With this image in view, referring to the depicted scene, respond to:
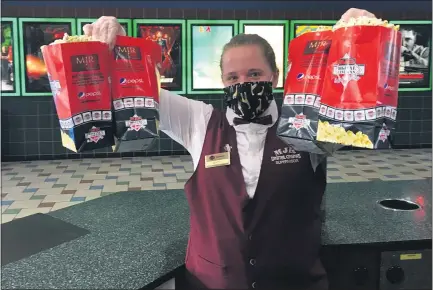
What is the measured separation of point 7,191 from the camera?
548 cm

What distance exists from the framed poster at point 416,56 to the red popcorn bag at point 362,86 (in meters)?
7.34

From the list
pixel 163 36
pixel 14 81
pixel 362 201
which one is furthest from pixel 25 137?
pixel 362 201

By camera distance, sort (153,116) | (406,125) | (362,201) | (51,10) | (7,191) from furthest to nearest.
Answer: (406,125)
(51,10)
(7,191)
(362,201)
(153,116)

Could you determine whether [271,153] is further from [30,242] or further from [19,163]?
[19,163]

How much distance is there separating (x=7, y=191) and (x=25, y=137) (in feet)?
6.76

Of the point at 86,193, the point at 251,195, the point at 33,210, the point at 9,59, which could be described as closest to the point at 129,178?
the point at 86,193

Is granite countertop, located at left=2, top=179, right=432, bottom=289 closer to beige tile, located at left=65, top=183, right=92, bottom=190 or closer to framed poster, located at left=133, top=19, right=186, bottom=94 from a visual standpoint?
beige tile, located at left=65, top=183, right=92, bottom=190

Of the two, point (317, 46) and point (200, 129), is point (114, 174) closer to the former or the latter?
point (200, 129)

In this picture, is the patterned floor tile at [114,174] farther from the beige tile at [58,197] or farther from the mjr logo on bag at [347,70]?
the mjr logo on bag at [347,70]

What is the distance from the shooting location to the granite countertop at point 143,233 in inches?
56.9

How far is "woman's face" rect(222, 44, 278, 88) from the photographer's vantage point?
148 cm

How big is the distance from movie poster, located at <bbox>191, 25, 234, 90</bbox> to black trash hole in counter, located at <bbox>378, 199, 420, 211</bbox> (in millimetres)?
5473

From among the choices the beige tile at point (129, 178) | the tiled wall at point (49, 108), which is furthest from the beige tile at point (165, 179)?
the tiled wall at point (49, 108)

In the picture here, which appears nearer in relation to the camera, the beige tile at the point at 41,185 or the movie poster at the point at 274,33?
the beige tile at the point at 41,185
